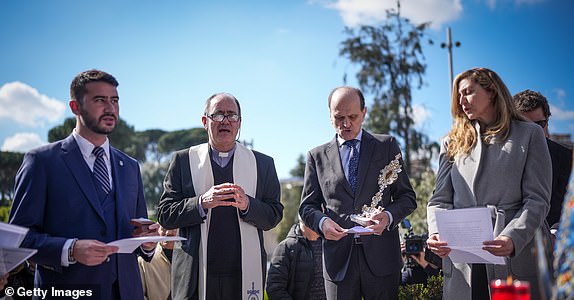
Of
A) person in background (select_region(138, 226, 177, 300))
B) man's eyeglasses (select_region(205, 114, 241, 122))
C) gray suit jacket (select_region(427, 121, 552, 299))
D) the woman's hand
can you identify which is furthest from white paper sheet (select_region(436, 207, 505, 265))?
person in background (select_region(138, 226, 177, 300))

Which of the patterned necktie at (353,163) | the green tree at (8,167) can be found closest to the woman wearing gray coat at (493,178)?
the patterned necktie at (353,163)

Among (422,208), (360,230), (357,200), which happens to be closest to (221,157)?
(357,200)

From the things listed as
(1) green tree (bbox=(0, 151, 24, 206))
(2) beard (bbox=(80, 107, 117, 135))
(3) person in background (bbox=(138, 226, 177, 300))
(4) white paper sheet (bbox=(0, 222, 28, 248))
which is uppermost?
(1) green tree (bbox=(0, 151, 24, 206))

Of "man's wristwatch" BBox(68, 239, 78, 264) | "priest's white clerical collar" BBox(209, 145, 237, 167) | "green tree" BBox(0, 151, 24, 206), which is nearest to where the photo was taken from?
"man's wristwatch" BBox(68, 239, 78, 264)

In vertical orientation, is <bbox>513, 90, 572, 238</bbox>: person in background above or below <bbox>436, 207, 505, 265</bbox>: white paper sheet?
above

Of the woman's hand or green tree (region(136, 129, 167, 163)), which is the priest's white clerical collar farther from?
green tree (region(136, 129, 167, 163))

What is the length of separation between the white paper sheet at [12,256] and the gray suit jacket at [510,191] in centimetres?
245

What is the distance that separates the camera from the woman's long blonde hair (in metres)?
3.33

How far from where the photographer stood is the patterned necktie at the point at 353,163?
387 centimetres

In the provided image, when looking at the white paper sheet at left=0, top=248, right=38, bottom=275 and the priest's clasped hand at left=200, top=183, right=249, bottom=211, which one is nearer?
the white paper sheet at left=0, top=248, right=38, bottom=275

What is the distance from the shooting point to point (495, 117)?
342 centimetres

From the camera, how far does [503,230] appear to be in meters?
3.07

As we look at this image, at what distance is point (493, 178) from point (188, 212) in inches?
85.7

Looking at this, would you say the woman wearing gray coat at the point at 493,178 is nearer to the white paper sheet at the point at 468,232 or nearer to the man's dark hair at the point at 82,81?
the white paper sheet at the point at 468,232
